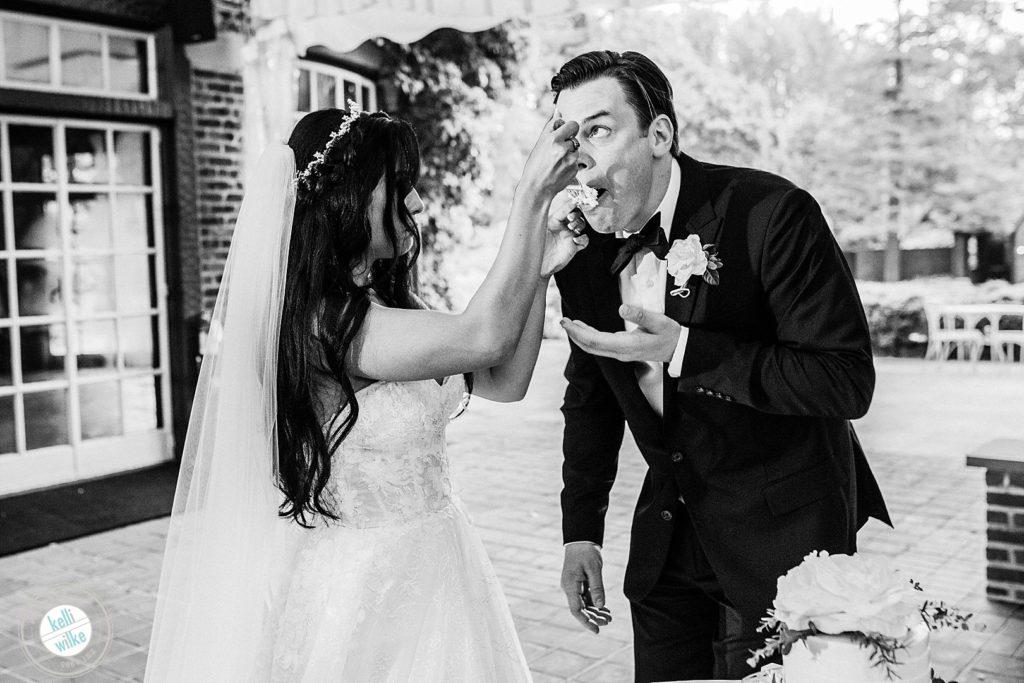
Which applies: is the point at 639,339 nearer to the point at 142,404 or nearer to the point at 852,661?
the point at 852,661

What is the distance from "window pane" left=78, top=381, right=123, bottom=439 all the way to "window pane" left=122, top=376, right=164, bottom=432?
0.24 ft

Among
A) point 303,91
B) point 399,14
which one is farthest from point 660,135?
point 303,91

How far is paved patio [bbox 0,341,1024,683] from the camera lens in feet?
13.7

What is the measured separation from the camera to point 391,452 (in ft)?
7.56

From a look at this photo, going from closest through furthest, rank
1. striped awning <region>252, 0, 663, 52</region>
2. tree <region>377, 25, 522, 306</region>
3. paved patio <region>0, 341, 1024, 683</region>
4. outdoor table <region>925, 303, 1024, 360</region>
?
paved patio <region>0, 341, 1024, 683</region>, striped awning <region>252, 0, 663, 52</region>, tree <region>377, 25, 522, 306</region>, outdoor table <region>925, 303, 1024, 360</region>

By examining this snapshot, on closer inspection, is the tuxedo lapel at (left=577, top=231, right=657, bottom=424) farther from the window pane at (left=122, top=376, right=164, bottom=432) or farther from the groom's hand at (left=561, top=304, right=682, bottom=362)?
the window pane at (left=122, top=376, right=164, bottom=432)

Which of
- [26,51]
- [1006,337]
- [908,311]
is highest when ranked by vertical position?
[26,51]

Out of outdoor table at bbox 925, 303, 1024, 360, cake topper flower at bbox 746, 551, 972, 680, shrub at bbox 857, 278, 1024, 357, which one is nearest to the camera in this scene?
cake topper flower at bbox 746, 551, 972, 680

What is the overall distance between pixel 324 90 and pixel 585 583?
7.01 metres

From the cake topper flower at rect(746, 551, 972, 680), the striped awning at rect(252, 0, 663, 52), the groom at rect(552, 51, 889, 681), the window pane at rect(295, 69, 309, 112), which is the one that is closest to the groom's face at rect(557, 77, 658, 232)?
the groom at rect(552, 51, 889, 681)

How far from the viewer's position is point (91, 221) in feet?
23.7

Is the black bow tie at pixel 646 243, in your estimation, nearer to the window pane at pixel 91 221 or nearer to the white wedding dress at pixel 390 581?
the white wedding dress at pixel 390 581

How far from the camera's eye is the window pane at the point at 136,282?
738 cm

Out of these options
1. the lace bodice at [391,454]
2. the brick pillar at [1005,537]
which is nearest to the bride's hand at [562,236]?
the lace bodice at [391,454]
